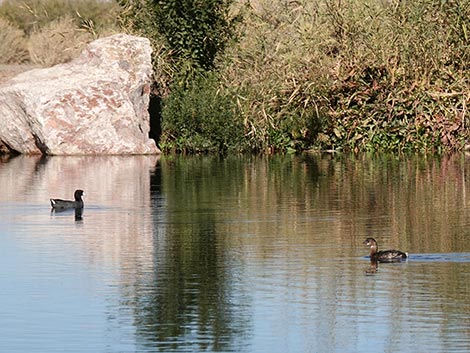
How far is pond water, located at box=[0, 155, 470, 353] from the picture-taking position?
38.2 ft

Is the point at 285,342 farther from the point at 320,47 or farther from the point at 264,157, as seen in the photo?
the point at 320,47

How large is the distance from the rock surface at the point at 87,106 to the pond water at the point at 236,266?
8144mm

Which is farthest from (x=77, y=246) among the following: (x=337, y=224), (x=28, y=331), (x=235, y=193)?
(x=235, y=193)

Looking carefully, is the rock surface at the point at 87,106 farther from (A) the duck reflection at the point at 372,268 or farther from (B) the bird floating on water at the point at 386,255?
(A) the duck reflection at the point at 372,268

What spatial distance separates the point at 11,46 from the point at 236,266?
39.4 metres

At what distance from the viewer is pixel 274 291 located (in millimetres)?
13500

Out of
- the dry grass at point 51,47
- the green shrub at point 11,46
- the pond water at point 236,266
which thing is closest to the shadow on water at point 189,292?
the pond water at point 236,266

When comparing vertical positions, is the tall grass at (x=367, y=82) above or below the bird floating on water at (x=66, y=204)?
above

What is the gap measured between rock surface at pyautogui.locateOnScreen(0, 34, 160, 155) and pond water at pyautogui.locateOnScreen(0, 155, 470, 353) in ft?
26.7

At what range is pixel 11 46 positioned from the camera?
53.1 meters

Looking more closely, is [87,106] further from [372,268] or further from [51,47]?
[372,268]

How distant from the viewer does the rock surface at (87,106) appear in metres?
34.5

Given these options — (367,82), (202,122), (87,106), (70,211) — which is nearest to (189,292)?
(70,211)

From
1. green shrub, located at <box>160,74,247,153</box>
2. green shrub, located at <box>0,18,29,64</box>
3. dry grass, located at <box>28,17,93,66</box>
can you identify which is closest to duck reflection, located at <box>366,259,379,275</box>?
green shrub, located at <box>160,74,247,153</box>
